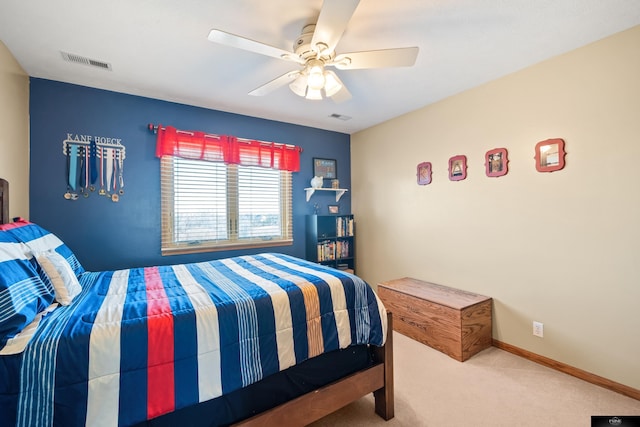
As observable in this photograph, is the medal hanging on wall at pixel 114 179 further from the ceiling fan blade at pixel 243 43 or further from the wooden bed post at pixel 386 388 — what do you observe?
the wooden bed post at pixel 386 388

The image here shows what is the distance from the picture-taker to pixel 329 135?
427 cm

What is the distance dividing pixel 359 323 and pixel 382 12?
76.5 inches

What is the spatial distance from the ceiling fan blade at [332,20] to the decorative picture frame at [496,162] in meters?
1.92

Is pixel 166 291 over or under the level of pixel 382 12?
under

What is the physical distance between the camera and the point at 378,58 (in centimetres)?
176

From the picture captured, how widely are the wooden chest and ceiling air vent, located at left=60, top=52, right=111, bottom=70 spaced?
338cm

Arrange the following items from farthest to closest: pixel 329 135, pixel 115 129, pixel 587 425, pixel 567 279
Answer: pixel 329 135 < pixel 115 129 < pixel 567 279 < pixel 587 425

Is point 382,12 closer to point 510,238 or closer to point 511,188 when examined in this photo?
point 511,188

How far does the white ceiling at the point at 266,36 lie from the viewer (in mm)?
1712

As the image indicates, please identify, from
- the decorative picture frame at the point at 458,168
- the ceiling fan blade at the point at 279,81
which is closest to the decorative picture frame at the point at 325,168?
the decorative picture frame at the point at 458,168

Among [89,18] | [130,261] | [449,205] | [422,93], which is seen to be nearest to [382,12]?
[422,93]

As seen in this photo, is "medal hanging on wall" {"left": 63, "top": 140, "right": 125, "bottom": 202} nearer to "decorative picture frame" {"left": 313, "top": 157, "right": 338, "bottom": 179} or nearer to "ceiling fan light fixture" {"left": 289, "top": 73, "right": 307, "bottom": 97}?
"ceiling fan light fixture" {"left": 289, "top": 73, "right": 307, "bottom": 97}

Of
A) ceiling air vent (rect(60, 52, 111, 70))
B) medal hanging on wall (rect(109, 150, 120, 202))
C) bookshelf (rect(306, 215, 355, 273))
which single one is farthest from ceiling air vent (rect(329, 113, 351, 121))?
medal hanging on wall (rect(109, 150, 120, 202))

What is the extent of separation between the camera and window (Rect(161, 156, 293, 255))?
312 centimetres
